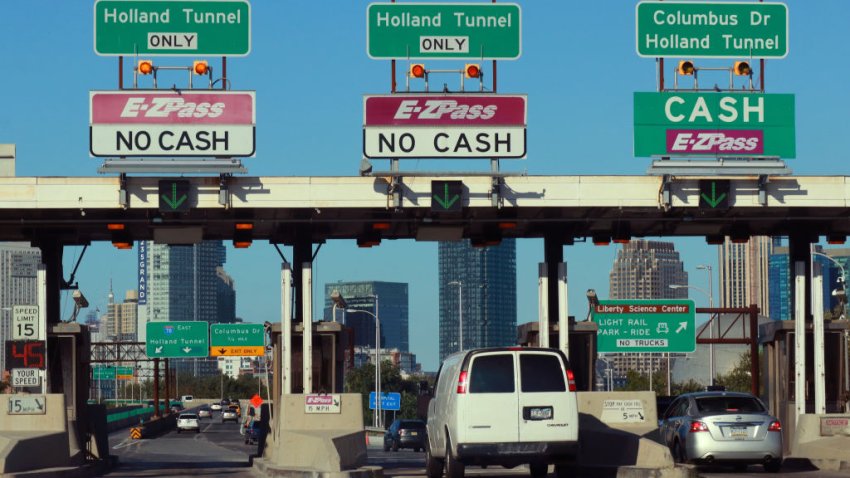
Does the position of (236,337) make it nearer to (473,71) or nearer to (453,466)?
(473,71)

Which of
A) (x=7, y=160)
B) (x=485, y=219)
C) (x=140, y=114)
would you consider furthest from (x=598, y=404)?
(x=7, y=160)

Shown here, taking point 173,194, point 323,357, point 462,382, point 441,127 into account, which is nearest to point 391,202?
point 441,127

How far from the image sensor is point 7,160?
30.1 meters

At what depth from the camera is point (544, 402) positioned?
22125mm

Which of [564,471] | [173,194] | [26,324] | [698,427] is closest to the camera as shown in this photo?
[564,471]

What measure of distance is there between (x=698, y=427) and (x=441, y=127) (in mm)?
7478

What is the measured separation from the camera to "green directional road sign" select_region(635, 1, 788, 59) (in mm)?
29328

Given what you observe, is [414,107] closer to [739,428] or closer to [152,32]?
[152,32]

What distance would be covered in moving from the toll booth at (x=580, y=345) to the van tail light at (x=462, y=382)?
8431mm

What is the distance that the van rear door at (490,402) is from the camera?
870 inches

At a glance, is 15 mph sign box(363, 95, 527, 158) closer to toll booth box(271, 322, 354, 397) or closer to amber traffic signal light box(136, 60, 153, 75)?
toll booth box(271, 322, 354, 397)

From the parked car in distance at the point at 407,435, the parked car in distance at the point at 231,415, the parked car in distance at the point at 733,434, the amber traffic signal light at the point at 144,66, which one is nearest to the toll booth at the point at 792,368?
the parked car in distance at the point at 733,434

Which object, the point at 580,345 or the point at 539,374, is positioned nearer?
the point at 539,374

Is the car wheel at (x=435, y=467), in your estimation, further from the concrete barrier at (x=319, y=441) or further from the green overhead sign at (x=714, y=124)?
the green overhead sign at (x=714, y=124)
